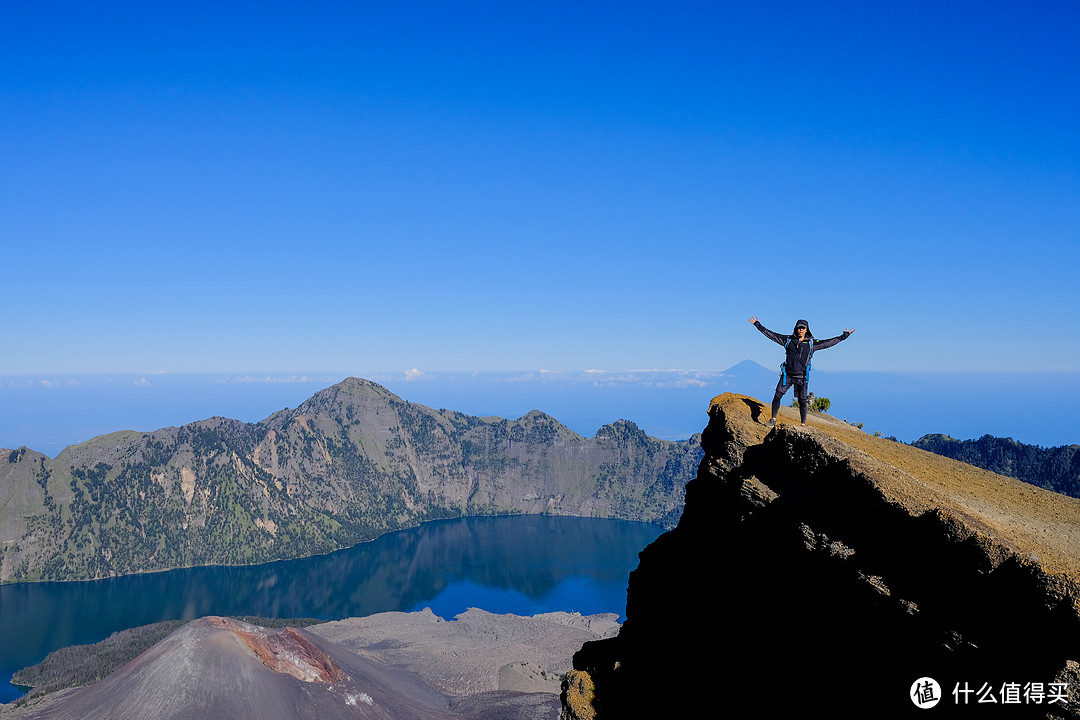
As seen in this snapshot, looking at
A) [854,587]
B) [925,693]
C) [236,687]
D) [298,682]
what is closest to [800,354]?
[854,587]

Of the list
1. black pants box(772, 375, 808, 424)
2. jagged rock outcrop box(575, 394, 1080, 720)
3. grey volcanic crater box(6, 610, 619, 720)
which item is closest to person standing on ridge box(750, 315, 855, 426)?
black pants box(772, 375, 808, 424)

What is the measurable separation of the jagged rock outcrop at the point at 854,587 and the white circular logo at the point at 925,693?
20cm

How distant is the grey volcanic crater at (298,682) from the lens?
283ft

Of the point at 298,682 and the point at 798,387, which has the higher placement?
the point at 798,387

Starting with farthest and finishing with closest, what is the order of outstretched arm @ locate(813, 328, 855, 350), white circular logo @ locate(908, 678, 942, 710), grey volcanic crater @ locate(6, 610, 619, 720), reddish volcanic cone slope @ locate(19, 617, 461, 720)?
1. grey volcanic crater @ locate(6, 610, 619, 720)
2. reddish volcanic cone slope @ locate(19, 617, 461, 720)
3. outstretched arm @ locate(813, 328, 855, 350)
4. white circular logo @ locate(908, 678, 942, 710)

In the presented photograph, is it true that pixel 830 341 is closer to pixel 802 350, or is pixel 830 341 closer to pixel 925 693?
pixel 802 350

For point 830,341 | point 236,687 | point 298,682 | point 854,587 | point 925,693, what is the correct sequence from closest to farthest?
1. point 925,693
2. point 854,587
3. point 830,341
4. point 236,687
5. point 298,682

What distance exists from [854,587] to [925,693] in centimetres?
332

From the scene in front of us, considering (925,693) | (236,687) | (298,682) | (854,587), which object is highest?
(854,587)

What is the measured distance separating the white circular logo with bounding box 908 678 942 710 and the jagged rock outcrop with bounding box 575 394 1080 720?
20 cm

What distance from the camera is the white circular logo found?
1536cm

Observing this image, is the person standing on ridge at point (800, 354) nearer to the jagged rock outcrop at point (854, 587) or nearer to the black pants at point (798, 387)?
the black pants at point (798, 387)

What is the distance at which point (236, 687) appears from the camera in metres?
88.8

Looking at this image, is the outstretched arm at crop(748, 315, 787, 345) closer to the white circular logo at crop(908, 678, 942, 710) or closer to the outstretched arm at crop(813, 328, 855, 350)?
the outstretched arm at crop(813, 328, 855, 350)
